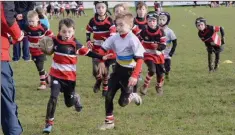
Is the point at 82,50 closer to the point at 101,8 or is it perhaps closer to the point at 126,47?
the point at 126,47

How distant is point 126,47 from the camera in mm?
7137

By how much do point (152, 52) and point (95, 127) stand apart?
3.07 m

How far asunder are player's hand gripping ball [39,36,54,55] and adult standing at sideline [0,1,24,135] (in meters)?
1.44

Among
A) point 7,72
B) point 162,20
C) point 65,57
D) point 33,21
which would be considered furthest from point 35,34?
point 7,72

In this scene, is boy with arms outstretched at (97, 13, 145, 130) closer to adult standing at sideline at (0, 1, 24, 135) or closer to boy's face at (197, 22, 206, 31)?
adult standing at sideline at (0, 1, 24, 135)

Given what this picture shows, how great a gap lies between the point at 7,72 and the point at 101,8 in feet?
14.4

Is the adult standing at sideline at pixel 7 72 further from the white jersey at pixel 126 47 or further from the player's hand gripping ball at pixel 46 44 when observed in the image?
the white jersey at pixel 126 47

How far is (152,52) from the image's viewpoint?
9711 millimetres

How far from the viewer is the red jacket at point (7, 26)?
507 cm

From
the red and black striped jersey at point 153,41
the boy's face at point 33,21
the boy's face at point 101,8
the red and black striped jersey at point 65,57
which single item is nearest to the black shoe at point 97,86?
the red and black striped jersey at point 153,41

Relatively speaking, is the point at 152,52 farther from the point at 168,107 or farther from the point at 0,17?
the point at 0,17

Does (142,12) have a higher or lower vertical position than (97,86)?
higher

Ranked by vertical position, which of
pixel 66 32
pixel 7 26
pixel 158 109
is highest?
pixel 7 26

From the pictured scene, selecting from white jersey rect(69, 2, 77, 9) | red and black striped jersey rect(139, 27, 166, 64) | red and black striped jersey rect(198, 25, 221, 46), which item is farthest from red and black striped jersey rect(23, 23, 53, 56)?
white jersey rect(69, 2, 77, 9)
